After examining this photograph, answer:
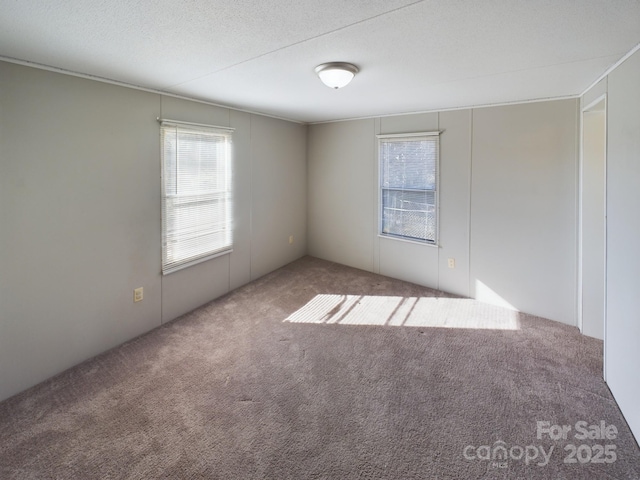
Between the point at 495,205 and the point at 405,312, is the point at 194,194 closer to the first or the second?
the point at 405,312

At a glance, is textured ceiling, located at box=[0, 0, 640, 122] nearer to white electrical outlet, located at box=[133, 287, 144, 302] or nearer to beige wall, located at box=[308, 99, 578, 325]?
beige wall, located at box=[308, 99, 578, 325]

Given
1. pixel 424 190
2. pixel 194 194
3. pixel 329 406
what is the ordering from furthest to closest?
pixel 424 190 → pixel 194 194 → pixel 329 406

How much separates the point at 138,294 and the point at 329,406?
2.08 meters

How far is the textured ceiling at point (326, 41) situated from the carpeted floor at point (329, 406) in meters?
2.25

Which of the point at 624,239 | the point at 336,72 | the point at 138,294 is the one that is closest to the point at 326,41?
the point at 336,72

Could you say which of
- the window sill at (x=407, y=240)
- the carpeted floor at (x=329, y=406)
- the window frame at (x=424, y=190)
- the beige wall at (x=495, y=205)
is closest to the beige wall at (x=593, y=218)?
the beige wall at (x=495, y=205)

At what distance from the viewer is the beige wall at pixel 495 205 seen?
3.34 m

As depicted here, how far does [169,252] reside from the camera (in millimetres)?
3400

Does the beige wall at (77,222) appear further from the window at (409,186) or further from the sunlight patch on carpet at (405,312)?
the window at (409,186)

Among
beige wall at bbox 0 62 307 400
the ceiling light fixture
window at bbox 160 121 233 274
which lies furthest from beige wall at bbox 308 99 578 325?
beige wall at bbox 0 62 307 400

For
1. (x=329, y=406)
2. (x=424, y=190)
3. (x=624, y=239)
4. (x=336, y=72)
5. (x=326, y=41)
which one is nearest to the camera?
(x=326, y=41)

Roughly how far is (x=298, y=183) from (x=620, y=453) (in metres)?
4.56

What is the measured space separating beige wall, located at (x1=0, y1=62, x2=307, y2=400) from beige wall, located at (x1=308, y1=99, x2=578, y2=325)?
231 cm

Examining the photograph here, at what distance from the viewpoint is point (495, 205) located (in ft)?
12.3
